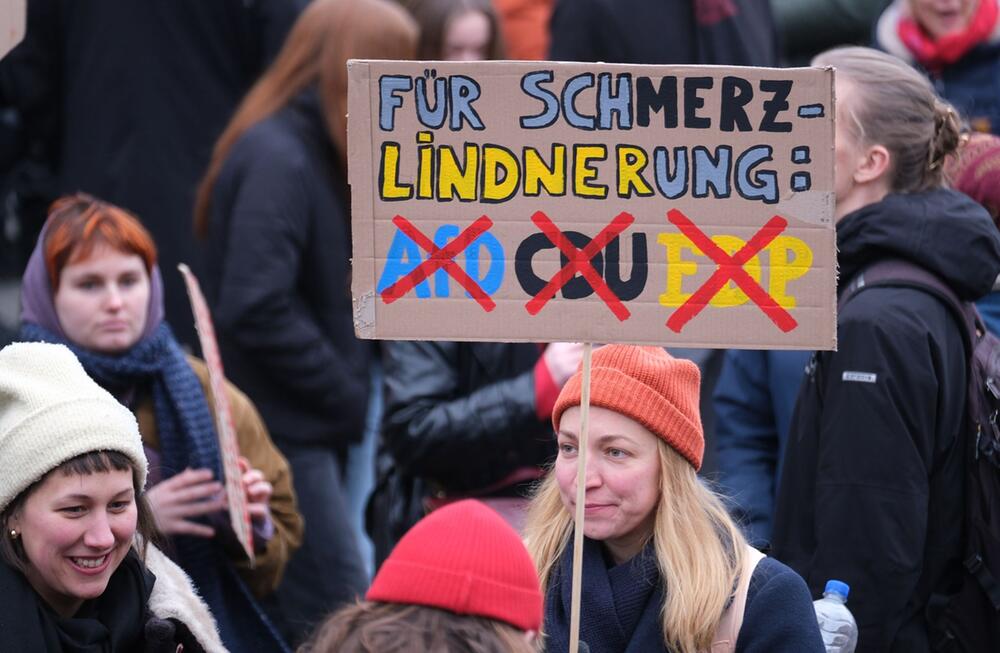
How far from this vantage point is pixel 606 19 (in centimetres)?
627

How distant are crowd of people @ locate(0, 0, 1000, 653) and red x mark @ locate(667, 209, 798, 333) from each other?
18cm

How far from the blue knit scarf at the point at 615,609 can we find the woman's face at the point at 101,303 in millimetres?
1577

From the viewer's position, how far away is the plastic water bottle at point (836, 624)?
11.9 feet

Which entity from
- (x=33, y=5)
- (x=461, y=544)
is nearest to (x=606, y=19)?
(x=33, y=5)

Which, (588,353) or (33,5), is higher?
(33,5)

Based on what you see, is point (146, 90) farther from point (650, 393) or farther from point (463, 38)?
point (650, 393)

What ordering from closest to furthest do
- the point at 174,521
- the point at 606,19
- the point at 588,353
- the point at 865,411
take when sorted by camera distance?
the point at 588,353 < the point at 865,411 < the point at 174,521 < the point at 606,19

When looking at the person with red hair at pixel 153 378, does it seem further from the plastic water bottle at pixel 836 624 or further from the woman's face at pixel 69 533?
the plastic water bottle at pixel 836 624

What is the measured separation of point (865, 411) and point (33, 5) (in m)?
4.12

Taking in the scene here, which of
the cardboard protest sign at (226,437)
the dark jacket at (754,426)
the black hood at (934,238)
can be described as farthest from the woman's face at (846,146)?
the cardboard protest sign at (226,437)

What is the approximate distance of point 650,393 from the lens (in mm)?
3410

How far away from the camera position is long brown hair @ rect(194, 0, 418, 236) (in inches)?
225

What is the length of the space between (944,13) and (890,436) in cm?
282

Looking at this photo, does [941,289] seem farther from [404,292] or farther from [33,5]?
[33,5]
